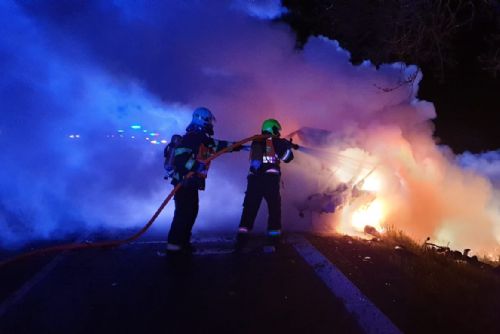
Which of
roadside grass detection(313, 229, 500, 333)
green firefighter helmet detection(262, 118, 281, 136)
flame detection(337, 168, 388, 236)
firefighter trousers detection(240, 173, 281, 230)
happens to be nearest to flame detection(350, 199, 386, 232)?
flame detection(337, 168, 388, 236)

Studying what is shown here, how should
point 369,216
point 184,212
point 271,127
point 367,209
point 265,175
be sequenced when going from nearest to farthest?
point 184,212
point 265,175
point 271,127
point 367,209
point 369,216

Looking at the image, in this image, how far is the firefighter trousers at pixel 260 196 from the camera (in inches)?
221

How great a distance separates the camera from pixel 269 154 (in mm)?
5723

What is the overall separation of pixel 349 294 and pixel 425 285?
832mm

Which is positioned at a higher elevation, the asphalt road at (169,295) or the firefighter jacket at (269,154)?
the firefighter jacket at (269,154)

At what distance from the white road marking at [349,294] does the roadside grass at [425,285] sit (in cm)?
9

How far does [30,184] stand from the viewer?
7.75m

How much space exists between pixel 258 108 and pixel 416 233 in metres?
4.60

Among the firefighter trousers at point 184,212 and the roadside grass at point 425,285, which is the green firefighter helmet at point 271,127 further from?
the roadside grass at point 425,285

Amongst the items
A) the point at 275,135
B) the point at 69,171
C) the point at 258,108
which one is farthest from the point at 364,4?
the point at 69,171

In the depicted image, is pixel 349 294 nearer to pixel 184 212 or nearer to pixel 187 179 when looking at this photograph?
pixel 184 212

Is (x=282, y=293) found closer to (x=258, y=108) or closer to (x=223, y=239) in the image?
(x=223, y=239)

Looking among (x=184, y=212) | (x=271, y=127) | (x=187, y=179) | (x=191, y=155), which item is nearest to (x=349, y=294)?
(x=184, y=212)

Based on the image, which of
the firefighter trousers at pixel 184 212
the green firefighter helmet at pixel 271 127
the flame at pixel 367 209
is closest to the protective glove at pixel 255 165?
the green firefighter helmet at pixel 271 127
